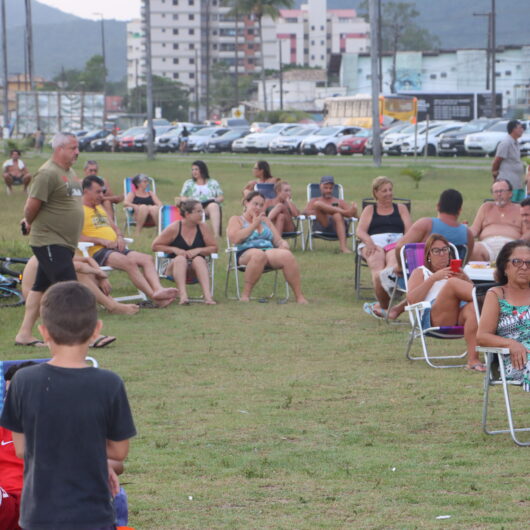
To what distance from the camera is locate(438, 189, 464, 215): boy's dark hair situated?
1062 centimetres

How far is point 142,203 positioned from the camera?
1786cm

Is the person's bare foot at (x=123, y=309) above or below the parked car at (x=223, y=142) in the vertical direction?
below

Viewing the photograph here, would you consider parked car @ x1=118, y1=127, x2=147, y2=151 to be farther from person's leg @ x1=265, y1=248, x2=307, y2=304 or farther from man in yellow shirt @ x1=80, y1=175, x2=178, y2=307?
man in yellow shirt @ x1=80, y1=175, x2=178, y2=307

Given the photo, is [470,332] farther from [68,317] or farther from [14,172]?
[14,172]

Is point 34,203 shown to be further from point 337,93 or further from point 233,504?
point 337,93

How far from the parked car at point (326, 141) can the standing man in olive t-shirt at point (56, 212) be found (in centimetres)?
4198

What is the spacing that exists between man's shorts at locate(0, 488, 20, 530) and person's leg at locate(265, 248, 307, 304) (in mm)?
8549

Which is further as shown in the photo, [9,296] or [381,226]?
[9,296]

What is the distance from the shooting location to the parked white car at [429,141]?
1829 inches

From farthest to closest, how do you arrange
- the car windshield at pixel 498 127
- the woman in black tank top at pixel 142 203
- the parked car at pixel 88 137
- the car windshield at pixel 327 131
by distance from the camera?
the parked car at pixel 88 137 → the car windshield at pixel 327 131 → the car windshield at pixel 498 127 → the woman in black tank top at pixel 142 203

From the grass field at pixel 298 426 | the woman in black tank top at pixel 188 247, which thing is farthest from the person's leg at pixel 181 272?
the grass field at pixel 298 426

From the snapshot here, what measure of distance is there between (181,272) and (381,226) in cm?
213

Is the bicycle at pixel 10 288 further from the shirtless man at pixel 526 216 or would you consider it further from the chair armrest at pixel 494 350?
the chair armrest at pixel 494 350

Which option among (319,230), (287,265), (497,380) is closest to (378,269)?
(287,265)
